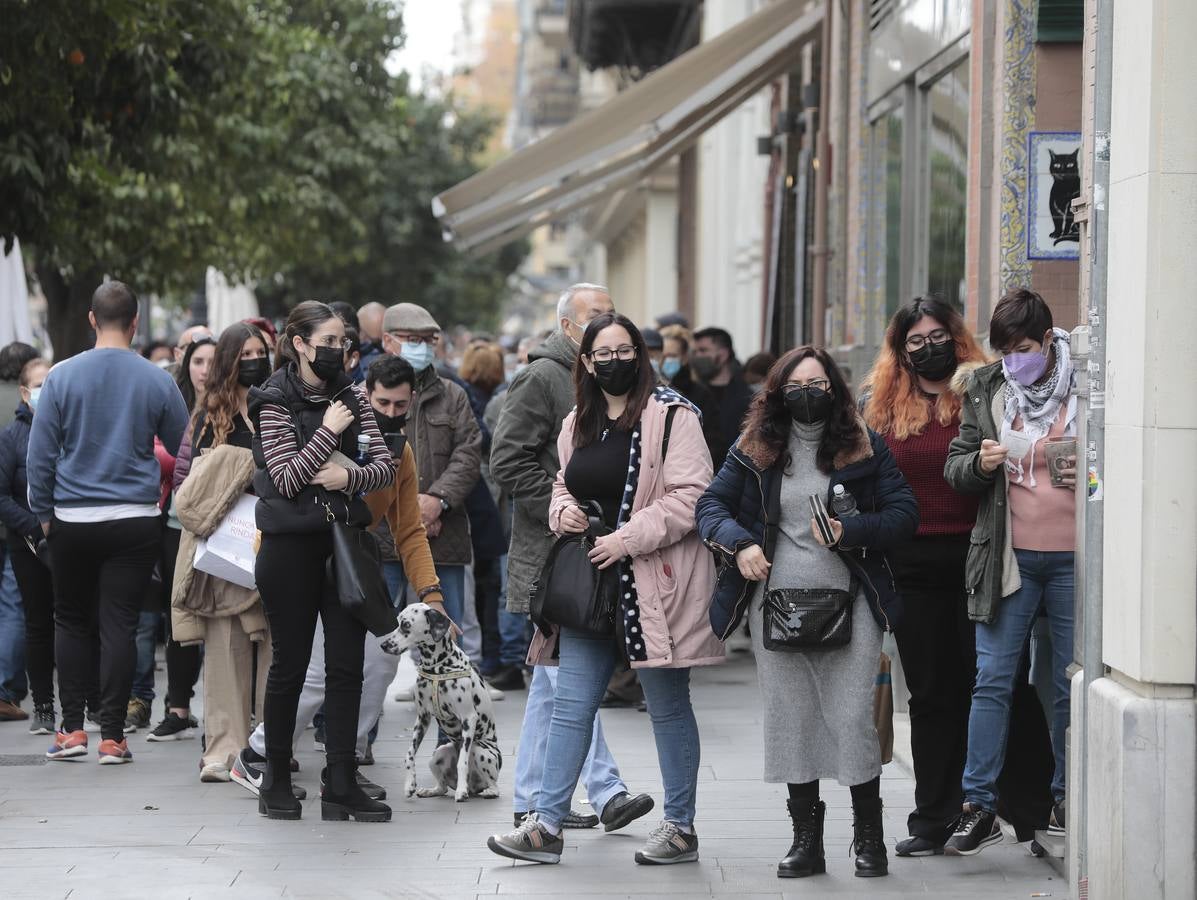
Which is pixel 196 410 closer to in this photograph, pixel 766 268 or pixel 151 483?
pixel 151 483

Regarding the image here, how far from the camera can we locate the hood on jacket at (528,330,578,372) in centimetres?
744

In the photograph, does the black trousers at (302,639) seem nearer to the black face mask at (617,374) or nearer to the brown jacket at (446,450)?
the black face mask at (617,374)

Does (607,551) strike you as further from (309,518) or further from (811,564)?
(309,518)

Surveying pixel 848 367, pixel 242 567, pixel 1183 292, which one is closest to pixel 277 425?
pixel 242 567

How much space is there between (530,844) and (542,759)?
2.13 feet

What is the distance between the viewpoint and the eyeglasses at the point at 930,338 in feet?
21.9

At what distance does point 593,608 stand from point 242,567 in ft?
7.19

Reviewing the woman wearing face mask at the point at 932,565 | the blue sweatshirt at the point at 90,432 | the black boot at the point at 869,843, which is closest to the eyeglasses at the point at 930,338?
the woman wearing face mask at the point at 932,565

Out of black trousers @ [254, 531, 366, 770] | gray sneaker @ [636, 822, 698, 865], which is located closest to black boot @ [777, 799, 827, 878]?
gray sneaker @ [636, 822, 698, 865]

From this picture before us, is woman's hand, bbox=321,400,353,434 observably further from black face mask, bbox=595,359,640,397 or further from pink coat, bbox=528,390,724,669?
black face mask, bbox=595,359,640,397

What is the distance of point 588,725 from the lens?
643 cm

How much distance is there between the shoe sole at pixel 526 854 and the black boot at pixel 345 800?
903 millimetres

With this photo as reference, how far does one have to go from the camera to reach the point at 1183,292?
5395 mm

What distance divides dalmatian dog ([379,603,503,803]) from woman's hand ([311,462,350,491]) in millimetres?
780
